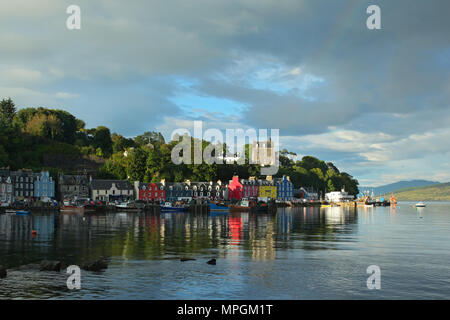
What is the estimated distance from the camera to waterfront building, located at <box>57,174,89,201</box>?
149 meters

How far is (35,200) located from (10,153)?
87.1 ft

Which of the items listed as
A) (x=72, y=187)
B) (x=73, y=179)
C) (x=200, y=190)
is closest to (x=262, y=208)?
(x=200, y=190)

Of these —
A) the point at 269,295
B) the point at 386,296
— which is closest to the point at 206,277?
the point at 269,295

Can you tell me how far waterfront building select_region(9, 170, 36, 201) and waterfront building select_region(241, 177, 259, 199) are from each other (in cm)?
8424

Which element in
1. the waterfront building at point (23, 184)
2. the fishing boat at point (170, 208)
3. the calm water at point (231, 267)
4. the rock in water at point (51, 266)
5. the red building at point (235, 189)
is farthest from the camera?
the red building at point (235, 189)

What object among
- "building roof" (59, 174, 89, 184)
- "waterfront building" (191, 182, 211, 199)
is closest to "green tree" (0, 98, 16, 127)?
"building roof" (59, 174, 89, 184)

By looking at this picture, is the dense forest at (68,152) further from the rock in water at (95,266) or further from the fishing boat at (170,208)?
the rock in water at (95,266)

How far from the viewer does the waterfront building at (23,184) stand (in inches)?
5458

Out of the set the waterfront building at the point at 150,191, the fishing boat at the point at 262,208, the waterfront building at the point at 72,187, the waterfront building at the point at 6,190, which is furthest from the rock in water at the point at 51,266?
the waterfront building at the point at 150,191

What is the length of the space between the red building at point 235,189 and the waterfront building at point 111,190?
43705 mm

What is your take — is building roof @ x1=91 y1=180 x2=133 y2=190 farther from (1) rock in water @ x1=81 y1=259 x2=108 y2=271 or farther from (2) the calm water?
(1) rock in water @ x1=81 y1=259 x2=108 y2=271

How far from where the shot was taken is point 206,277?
2988cm

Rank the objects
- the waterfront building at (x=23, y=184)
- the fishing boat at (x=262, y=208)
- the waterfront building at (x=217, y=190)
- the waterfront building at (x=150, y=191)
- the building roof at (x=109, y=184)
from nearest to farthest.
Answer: the fishing boat at (x=262, y=208)
the waterfront building at (x=23, y=184)
the building roof at (x=109, y=184)
the waterfront building at (x=150, y=191)
the waterfront building at (x=217, y=190)
